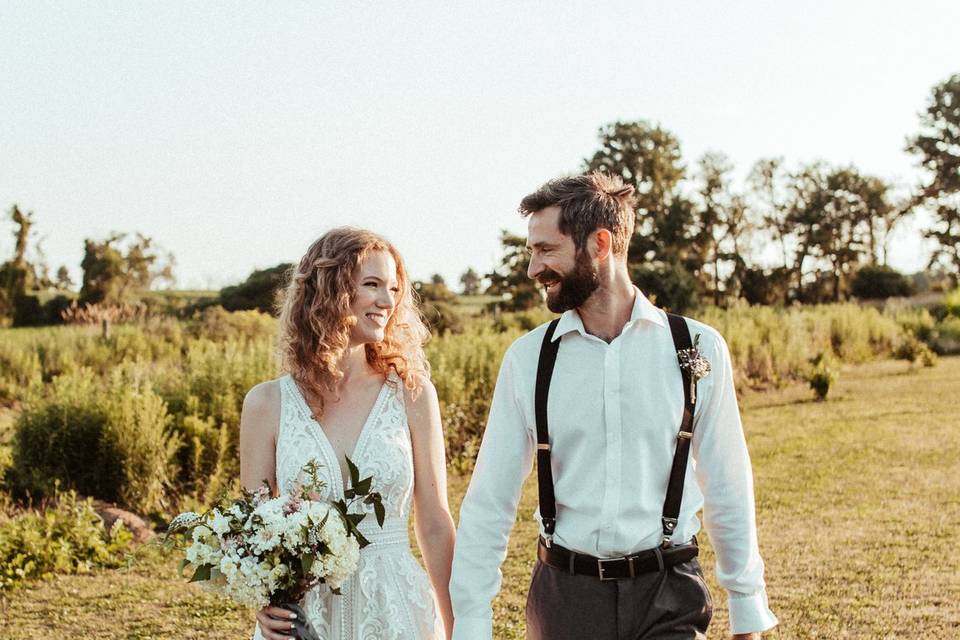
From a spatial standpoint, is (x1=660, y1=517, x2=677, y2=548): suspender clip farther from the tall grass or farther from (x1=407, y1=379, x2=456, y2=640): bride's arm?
the tall grass

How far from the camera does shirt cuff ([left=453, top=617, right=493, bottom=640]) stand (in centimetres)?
287

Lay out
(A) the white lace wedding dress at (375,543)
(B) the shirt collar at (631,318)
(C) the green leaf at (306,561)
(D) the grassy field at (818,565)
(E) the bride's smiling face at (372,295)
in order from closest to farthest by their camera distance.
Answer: (C) the green leaf at (306,561) < (B) the shirt collar at (631,318) < (A) the white lace wedding dress at (375,543) < (E) the bride's smiling face at (372,295) < (D) the grassy field at (818,565)

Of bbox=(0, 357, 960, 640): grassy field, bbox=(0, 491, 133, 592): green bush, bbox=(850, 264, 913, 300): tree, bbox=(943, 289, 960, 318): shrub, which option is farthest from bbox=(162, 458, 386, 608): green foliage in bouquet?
bbox=(850, 264, 913, 300): tree

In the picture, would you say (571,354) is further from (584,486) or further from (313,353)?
(313,353)

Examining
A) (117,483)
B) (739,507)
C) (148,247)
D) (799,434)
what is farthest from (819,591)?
(148,247)

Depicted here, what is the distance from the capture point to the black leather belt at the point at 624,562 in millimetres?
2795

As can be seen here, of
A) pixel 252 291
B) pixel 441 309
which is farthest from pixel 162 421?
pixel 252 291

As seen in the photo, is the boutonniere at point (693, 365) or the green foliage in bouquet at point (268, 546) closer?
the green foliage in bouquet at point (268, 546)

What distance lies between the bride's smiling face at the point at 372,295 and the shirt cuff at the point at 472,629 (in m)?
1.00

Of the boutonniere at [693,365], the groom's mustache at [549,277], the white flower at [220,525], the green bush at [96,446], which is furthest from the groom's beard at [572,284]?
the green bush at [96,446]

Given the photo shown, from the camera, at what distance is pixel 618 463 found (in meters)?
2.85

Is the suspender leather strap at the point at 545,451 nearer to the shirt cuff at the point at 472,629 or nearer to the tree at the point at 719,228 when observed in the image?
the shirt cuff at the point at 472,629

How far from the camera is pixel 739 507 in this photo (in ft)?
9.52

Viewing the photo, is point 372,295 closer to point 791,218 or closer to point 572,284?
point 572,284
